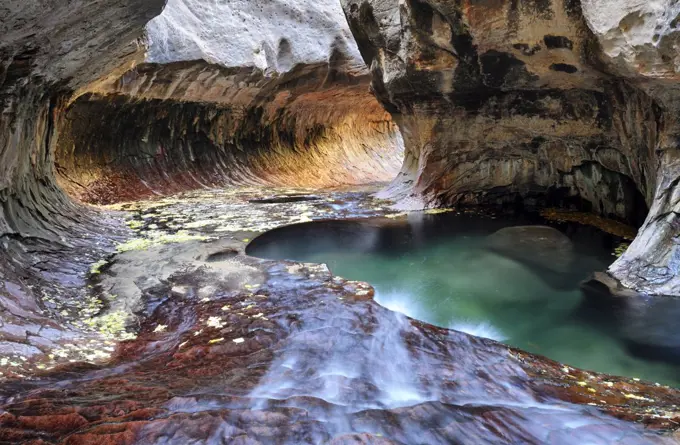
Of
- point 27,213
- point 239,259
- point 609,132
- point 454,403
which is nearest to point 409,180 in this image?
point 609,132

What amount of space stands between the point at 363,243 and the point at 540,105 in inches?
156

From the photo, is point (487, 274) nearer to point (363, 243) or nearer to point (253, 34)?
point (363, 243)

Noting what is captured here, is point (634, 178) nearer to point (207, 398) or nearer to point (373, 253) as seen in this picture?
point (373, 253)

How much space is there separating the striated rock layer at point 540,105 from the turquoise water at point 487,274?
2.96ft

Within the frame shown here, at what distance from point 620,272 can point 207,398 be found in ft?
15.5

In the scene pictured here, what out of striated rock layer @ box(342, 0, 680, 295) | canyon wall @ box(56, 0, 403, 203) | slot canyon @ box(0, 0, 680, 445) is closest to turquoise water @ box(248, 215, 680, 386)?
slot canyon @ box(0, 0, 680, 445)

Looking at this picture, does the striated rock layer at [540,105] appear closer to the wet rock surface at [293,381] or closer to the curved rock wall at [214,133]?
the wet rock surface at [293,381]

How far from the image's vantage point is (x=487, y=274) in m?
6.20

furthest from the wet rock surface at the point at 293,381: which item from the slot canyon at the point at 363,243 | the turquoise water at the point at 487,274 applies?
the turquoise water at the point at 487,274

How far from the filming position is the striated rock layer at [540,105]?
5402 millimetres

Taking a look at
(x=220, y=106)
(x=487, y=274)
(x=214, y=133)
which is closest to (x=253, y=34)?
(x=220, y=106)

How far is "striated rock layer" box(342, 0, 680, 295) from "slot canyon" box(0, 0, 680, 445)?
0.04 meters

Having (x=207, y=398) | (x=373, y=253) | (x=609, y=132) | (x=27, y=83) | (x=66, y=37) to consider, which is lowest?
(x=373, y=253)

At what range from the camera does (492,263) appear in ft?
21.9
